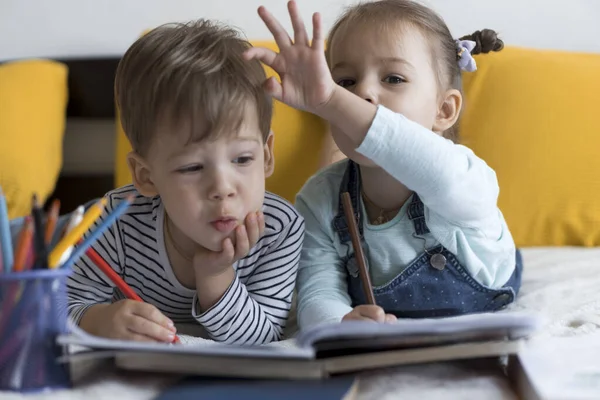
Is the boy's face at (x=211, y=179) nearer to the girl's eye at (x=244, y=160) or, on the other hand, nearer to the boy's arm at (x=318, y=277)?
the girl's eye at (x=244, y=160)

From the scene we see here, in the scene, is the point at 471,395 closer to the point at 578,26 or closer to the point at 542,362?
the point at 542,362

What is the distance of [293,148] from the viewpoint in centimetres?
152

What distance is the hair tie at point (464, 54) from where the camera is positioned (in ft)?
3.84

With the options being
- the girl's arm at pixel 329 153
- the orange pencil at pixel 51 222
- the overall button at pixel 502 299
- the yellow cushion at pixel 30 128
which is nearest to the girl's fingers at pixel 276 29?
the orange pencil at pixel 51 222

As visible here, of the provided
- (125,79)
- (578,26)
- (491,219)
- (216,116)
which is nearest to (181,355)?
(216,116)

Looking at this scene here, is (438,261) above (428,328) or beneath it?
beneath

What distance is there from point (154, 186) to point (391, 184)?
34cm

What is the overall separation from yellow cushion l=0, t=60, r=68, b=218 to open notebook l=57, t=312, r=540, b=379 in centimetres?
100

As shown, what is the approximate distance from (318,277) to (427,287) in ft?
0.51

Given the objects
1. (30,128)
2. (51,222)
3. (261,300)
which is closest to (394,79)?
(261,300)

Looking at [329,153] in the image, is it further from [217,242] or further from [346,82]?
[217,242]

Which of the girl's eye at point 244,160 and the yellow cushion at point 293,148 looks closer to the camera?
the girl's eye at point 244,160

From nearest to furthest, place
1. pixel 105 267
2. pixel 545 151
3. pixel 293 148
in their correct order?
pixel 105 267, pixel 545 151, pixel 293 148

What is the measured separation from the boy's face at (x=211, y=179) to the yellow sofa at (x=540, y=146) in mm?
582
